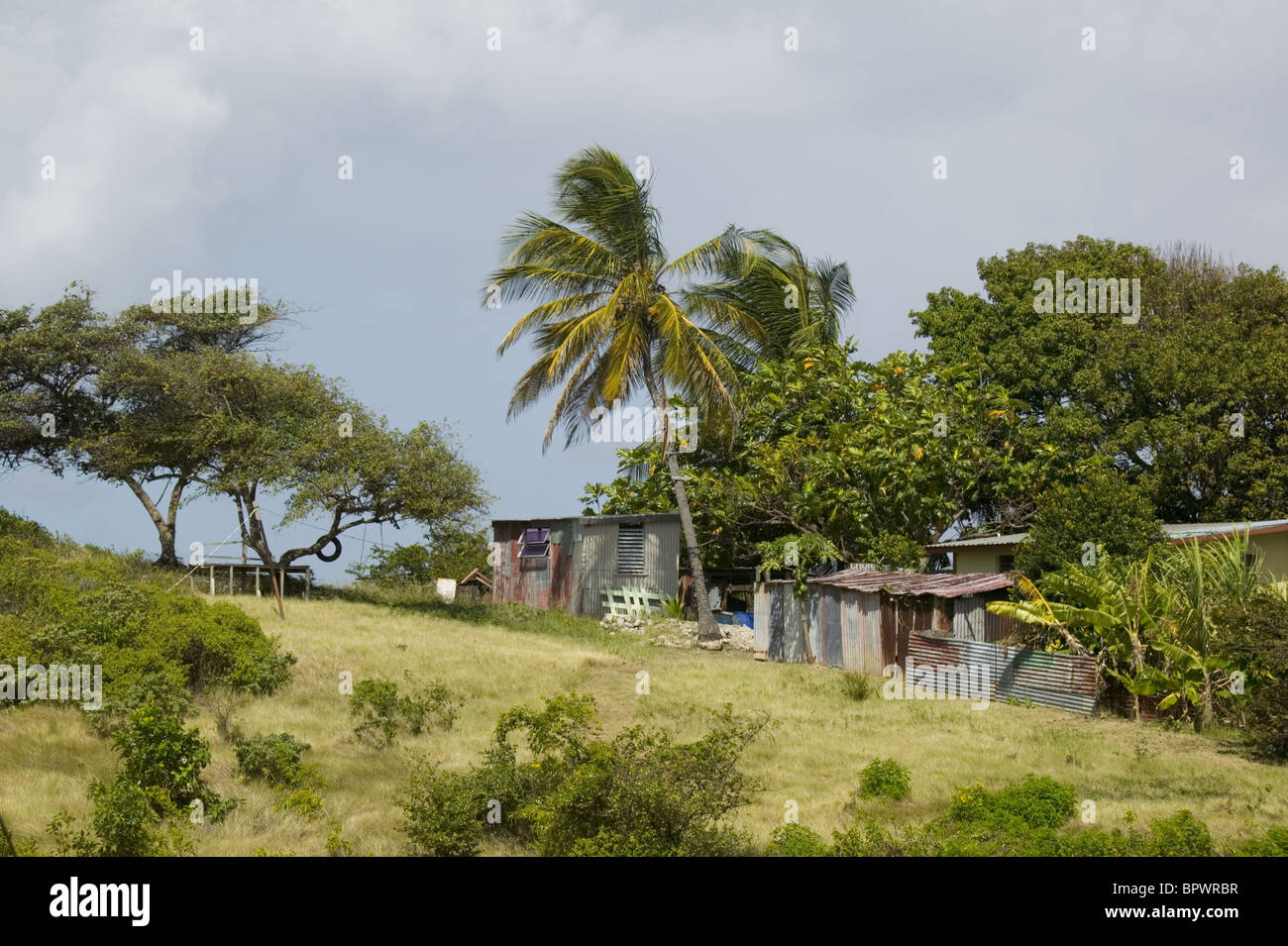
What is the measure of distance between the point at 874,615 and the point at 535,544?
54.9 ft

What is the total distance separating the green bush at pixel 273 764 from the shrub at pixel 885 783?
602cm

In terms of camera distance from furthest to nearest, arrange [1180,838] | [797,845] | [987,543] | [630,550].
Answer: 1. [630,550]
2. [987,543]
3. [797,845]
4. [1180,838]

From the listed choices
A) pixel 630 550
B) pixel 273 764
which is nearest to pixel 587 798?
pixel 273 764

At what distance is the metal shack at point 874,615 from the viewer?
2164 cm

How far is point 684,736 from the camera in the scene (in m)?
16.6

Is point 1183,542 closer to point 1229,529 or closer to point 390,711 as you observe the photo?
point 1229,529

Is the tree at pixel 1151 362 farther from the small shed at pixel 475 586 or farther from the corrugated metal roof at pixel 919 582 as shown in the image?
the small shed at pixel 475 586
